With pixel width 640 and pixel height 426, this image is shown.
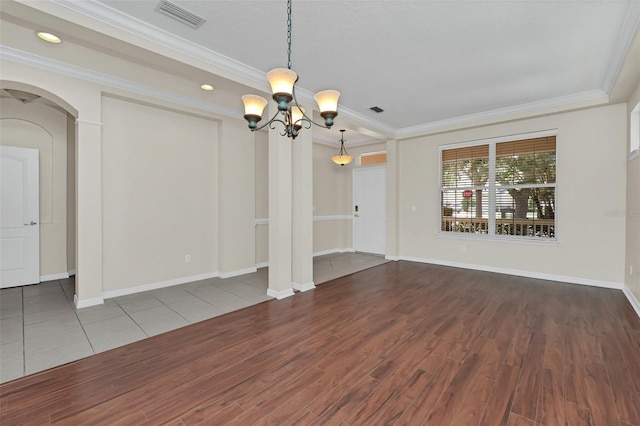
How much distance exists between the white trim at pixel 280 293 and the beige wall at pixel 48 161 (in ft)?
12.5

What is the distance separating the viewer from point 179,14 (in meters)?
2.53

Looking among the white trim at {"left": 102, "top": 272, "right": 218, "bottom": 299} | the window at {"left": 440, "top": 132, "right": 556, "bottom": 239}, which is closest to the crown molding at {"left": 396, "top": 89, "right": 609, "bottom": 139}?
the window at {"left": 440, "top": 132, "right": 556, "bottom": 239}

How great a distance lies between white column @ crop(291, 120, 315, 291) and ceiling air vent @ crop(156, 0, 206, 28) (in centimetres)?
191

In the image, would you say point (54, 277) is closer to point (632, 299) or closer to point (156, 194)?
point (156, 194)

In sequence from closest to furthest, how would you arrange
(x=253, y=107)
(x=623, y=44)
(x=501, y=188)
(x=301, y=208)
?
1. (x=253, y=107)
2. (x=623, y=44)
3. (x=301, y=208)
4. (x=501, y=188)

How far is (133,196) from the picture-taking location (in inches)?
166

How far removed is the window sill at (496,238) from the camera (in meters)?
4.91

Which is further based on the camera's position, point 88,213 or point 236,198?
point 236,198

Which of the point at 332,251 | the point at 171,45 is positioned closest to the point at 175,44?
the point at 171,45

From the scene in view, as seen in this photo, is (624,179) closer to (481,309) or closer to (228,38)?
(481,309)

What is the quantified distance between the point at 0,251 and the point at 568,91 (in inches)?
345

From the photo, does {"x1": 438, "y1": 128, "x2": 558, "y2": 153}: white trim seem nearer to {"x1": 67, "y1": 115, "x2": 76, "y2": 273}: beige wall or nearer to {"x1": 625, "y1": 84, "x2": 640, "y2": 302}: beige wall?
{"x1": 625, "y1": 84, "x2": 640, "y2": 302}: beige wall

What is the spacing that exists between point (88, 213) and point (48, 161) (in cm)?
212

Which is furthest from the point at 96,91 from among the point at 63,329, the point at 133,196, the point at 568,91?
the point at 568,91
